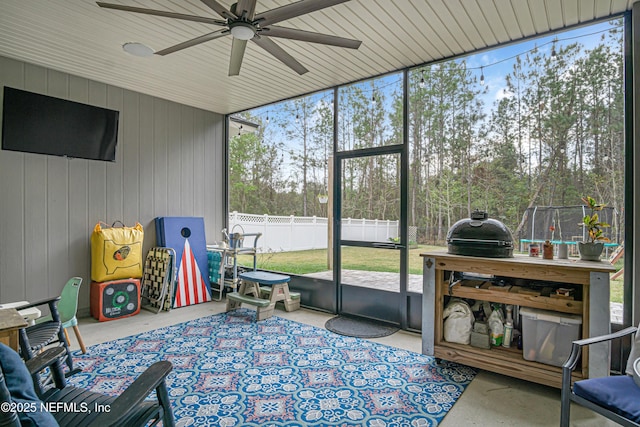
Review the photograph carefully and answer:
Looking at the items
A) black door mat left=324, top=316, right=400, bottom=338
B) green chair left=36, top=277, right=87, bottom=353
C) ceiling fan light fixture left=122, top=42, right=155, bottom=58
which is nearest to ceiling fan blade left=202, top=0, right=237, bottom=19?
ceiling fan light fixture left=122, top=42, right=155, bottom=58

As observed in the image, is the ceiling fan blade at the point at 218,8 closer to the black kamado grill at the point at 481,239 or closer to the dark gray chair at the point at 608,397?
the black kamado grill at the point at 481,239

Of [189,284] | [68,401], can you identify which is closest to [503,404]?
[68,401]

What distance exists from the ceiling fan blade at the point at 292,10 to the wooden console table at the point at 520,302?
2083 mm

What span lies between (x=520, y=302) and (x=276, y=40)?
10.5ft

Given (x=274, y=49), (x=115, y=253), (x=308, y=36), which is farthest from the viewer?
(x=115, y=253)

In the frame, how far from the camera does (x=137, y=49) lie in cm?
339

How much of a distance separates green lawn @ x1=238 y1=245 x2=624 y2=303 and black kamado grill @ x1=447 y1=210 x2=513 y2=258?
0.65 meters

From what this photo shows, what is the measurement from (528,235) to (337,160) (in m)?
2.33

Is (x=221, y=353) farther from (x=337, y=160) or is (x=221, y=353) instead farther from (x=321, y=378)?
(x=337, y=160)

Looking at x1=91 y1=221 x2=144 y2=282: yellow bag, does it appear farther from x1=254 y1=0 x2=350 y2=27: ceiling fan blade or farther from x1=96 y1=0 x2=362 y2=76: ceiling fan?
x1=254 y1=0 x2=350 y2=27: ceiling fan blade

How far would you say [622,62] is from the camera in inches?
110

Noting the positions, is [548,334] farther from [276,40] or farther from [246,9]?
[276,40]

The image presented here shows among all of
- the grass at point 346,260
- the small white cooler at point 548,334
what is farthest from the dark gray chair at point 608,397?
the grass at point 346,260

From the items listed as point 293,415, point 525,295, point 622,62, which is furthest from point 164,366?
point 622,62
